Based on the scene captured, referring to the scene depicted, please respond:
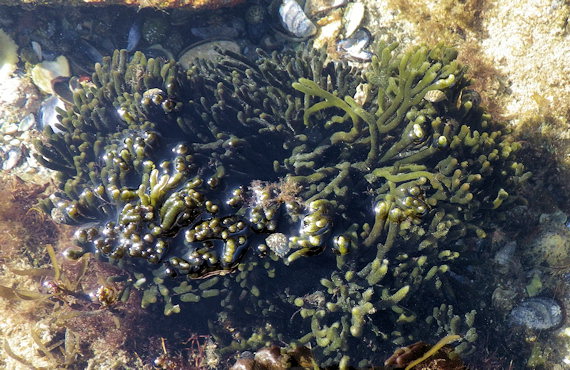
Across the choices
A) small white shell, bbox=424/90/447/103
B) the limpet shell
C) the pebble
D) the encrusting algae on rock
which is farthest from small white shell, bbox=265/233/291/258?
the limpet shell

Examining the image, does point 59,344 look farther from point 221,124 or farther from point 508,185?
point 508,185

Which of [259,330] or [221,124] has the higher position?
[221,124]

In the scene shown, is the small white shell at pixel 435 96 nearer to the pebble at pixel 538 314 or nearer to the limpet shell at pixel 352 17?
A: the limpet shell at pixel 352 17

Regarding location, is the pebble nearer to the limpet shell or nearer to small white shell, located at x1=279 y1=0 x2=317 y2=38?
the limpet shell

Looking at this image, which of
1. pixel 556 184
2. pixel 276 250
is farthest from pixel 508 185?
pixel 276 250

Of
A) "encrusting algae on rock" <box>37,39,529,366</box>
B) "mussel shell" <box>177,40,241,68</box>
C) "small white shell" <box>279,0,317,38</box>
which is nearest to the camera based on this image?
"encrusting algae on rock" <box>37,39,529,366</box>

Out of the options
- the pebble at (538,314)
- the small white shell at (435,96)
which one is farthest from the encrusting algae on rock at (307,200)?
the pebble at (538,314)

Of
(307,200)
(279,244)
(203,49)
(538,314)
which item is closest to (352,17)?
(203,49)
